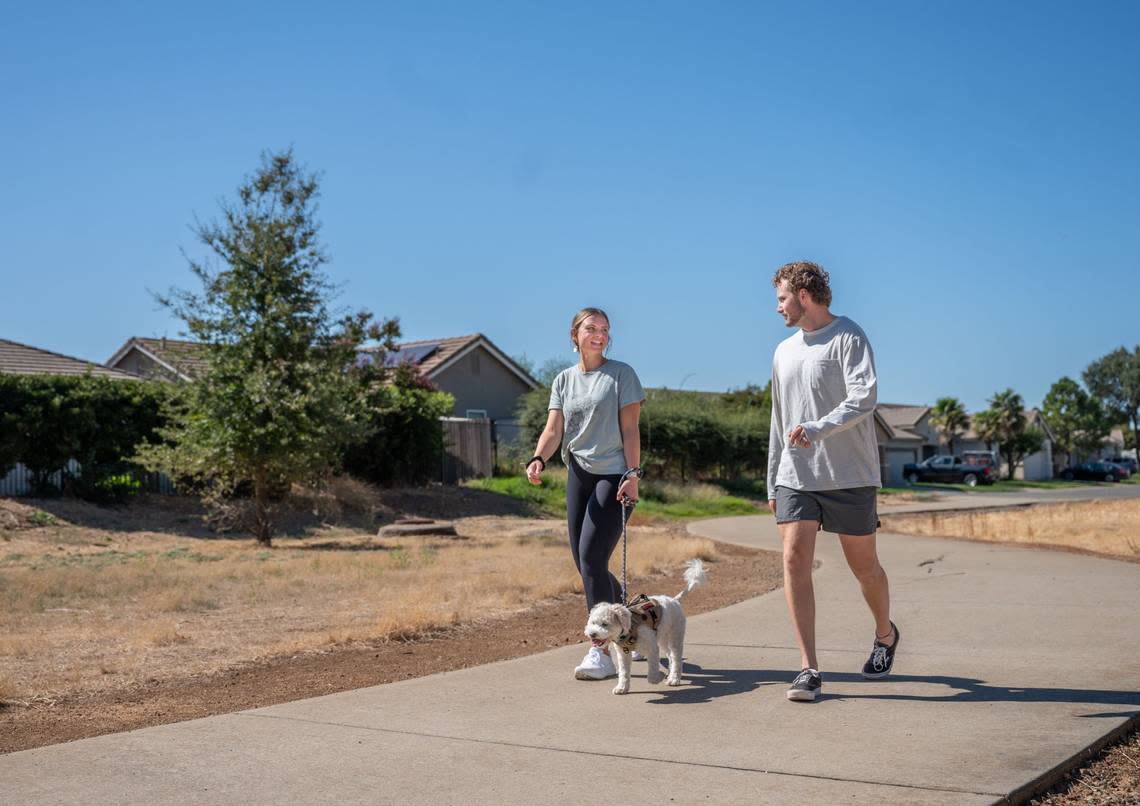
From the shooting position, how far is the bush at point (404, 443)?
27031mm

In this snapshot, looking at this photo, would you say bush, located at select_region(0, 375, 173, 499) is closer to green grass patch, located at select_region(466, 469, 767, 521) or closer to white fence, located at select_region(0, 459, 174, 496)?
white fence, located at select_region(0, 459, 174, 496)

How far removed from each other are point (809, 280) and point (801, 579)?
147 centimetres

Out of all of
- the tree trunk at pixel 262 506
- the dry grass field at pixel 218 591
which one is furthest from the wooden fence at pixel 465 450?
the tree trunk at pixel 262 506

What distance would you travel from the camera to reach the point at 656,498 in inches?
1249

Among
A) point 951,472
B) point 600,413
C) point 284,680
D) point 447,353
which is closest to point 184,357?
point 284,680

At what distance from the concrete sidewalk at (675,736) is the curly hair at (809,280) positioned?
6.36 ft

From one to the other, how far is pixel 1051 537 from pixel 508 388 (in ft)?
84.2

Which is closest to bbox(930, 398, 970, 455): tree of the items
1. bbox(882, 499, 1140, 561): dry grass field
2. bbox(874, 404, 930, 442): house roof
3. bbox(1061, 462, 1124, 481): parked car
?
bbox(874, 404, 930, 442): house roof

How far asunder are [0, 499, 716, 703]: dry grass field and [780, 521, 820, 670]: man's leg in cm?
356

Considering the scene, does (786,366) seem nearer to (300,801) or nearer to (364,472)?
(300,801)

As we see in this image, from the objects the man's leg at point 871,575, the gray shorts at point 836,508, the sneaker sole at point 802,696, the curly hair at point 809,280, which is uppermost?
the curly hair at point 809,280

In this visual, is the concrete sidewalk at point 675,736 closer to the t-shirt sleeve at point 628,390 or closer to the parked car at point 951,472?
the t-shirt sleeve at point 628,390

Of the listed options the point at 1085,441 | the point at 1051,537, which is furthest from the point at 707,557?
the point at 1085,441

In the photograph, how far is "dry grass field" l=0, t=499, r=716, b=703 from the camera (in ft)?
24.6
